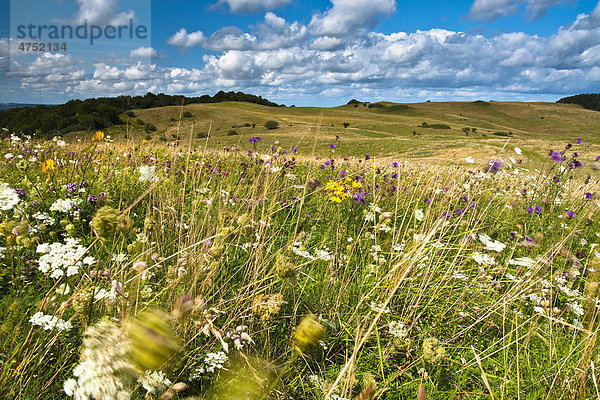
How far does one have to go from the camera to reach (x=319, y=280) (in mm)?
2248

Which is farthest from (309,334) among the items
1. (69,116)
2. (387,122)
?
(387,122)

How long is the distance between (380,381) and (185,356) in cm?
96

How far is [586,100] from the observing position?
96.9m

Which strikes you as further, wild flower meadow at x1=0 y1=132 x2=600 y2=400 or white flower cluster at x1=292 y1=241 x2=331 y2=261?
white flower cluster at x1=292 y1=241 x2=331 y2=261

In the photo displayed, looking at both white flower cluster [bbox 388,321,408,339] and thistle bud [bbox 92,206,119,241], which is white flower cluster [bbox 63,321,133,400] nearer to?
thistle bud [bbox 92,206,119,241]

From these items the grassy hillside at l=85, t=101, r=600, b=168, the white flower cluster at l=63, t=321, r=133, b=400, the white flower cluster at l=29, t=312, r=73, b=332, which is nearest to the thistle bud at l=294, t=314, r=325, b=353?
the white flower cluster at l=63, t=321, r=133, b=400

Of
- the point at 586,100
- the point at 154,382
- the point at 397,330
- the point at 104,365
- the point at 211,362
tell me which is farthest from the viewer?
the point at 586,100

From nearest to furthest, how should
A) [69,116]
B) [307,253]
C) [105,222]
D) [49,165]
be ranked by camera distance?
[105,222] < [307,253] < [49,165] < [69,116]

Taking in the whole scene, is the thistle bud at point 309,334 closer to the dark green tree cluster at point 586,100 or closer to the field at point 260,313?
the field at point 260,313

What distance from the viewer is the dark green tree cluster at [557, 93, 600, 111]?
92.7 m

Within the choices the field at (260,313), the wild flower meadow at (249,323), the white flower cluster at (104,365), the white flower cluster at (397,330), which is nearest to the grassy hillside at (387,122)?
the field at (260,313)

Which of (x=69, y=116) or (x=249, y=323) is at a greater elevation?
(x=69, y=116)

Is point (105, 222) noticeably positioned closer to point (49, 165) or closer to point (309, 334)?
point (309, 334)

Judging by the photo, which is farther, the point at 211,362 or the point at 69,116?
the point at 69,116
